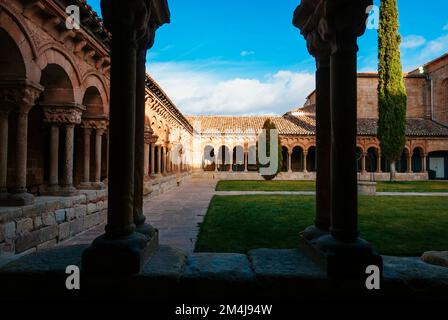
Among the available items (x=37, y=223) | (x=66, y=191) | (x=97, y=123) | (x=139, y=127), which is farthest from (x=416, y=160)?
(x=139, y=127)

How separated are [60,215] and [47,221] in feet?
1.36

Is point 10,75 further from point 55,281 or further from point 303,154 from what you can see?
point 303,154

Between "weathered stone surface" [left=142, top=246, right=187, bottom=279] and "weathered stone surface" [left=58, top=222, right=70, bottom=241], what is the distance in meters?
4.04

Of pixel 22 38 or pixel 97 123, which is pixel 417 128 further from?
pixel 22 38

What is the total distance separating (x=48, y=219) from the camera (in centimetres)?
545

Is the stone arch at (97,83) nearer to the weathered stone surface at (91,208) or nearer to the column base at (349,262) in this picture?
the weathered stone surface at (91,208)

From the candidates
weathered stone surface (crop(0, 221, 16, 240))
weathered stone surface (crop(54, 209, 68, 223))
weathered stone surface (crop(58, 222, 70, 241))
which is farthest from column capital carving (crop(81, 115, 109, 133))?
weathered stone surface (crop(0, 221, 16, 240))

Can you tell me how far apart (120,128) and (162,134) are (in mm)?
13912

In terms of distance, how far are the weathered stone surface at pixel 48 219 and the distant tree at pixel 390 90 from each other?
77.9 ft

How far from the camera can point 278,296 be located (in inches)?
76.0

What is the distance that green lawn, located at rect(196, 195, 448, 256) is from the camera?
5.12 metres

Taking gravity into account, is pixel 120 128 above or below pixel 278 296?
above

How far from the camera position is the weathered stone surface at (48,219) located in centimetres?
535
